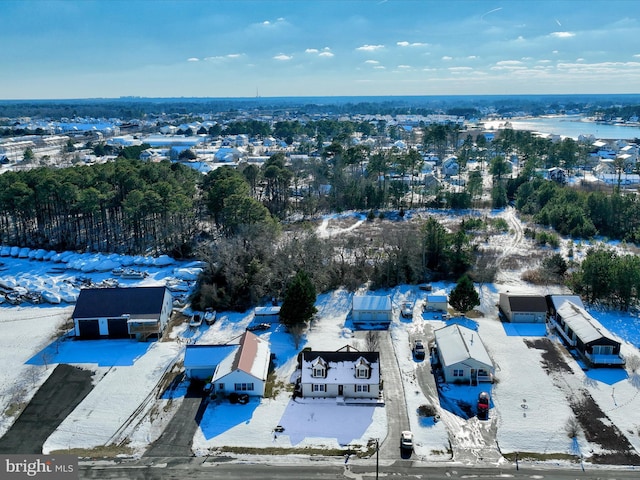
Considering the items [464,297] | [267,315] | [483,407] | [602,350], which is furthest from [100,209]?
[602,350]

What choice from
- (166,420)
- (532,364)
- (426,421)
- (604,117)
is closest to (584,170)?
(532,364)

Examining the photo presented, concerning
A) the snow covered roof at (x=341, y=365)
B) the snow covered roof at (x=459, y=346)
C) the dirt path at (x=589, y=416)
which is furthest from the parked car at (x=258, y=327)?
the dirt path at (x=589, y=416)

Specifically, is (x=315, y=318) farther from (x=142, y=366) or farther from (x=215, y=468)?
(x=215, y=468)

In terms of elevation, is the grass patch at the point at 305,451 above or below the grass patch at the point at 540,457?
above

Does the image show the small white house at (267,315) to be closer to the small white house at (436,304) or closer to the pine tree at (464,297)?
the small white house at (436,304)

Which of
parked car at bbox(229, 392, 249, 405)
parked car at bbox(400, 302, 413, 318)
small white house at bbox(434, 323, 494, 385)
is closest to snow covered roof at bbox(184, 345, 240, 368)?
parked car at bbox(229, 392, 249, 405)

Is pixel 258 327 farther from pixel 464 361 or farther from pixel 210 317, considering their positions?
pixel 464 361
